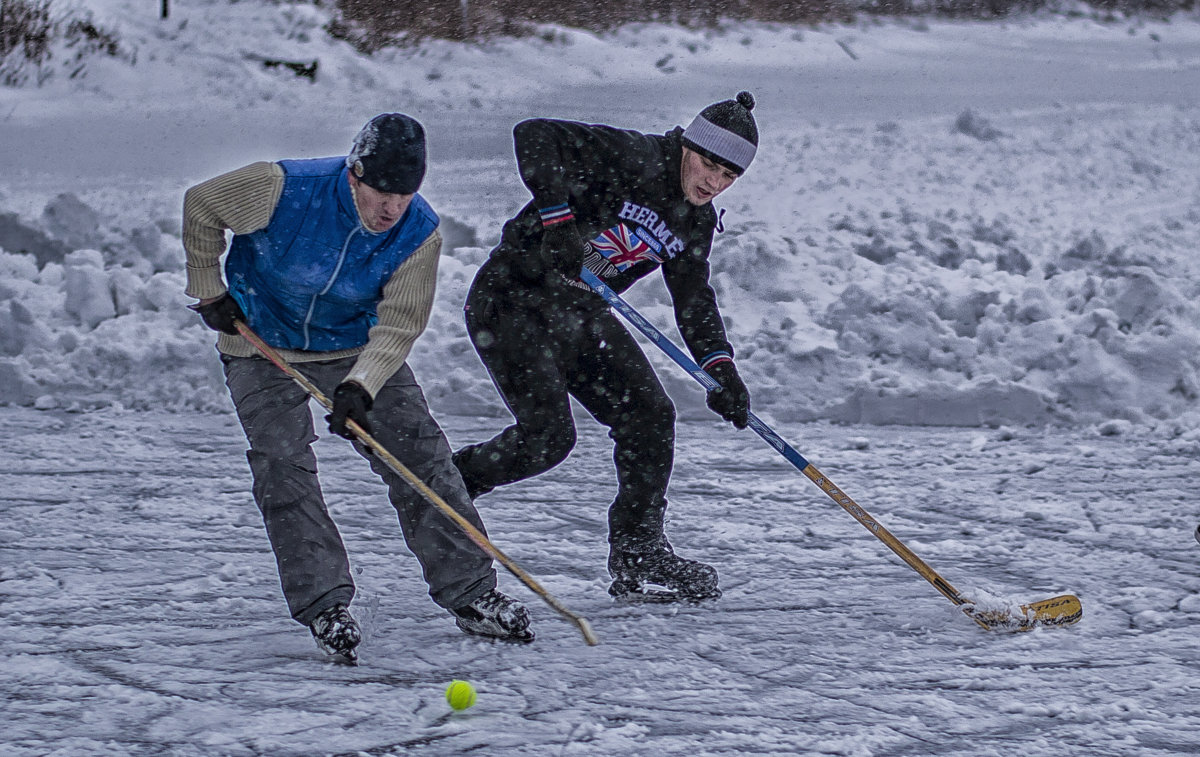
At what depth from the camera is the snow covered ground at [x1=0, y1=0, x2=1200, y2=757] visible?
2.98 metres

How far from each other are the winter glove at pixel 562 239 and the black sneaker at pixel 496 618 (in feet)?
3.08

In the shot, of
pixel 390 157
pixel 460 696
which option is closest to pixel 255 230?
pixel 390 157

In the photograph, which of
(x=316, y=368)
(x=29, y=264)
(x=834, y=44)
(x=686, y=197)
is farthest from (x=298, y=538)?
(x=834, y=44)

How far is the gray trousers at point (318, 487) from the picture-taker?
10.6ft

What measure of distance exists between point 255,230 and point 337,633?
1023mm

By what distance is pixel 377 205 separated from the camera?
10.1 feet

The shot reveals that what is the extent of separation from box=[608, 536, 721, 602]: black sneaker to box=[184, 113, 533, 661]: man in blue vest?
1.76 feet

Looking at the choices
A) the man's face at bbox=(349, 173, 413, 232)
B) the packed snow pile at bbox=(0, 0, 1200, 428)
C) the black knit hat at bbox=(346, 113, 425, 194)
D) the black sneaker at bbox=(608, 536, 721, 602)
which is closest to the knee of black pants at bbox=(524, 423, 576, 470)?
the black sneaker at bbox=(608, 536, 721, 602)

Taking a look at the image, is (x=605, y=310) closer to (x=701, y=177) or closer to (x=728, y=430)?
(x=701, y=177)

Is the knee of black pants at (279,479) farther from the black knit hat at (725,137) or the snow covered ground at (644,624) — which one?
the black knit hat at (725,137)

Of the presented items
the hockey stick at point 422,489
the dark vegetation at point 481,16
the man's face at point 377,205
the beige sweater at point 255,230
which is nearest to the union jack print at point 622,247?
the beige sweater at point 255,230

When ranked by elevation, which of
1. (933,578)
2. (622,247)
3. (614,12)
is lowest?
(933,578)

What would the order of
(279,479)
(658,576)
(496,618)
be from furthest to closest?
1. (658,576)
2. (496,618)
3. (279,479)

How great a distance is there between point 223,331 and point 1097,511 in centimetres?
334
